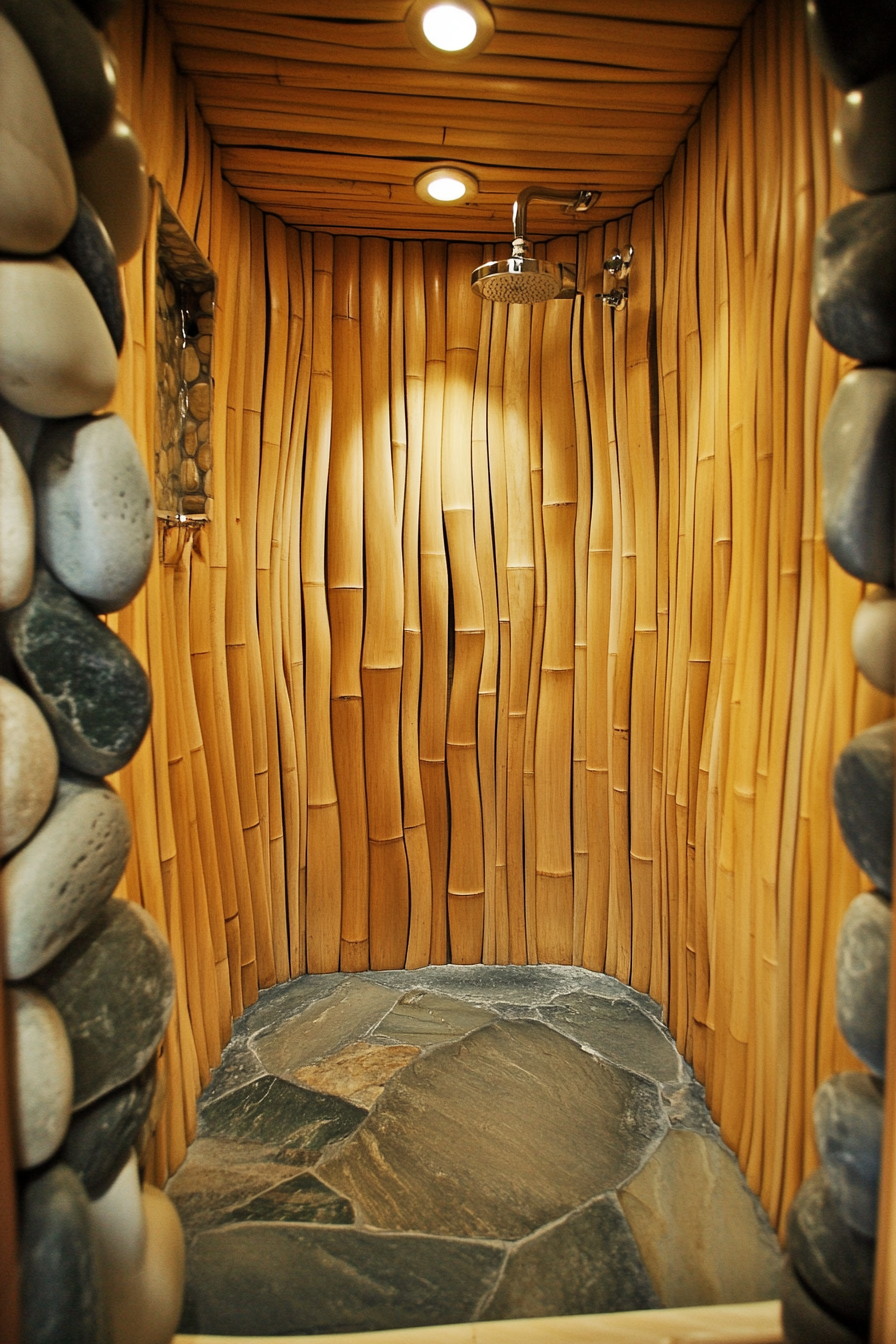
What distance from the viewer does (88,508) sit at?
90 centimetres

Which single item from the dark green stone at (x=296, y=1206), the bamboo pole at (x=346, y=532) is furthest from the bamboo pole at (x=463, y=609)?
the dark green stone at (x=296, y=1206)

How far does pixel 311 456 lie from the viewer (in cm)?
248

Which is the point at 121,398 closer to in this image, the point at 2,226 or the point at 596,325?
the point at 2,226

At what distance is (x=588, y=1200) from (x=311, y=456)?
6.74 ft

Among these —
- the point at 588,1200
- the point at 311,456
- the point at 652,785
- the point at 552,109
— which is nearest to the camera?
the point at 588,1200

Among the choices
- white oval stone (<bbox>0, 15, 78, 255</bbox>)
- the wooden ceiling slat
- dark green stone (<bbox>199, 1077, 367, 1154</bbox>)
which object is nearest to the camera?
white oval stone (<bbox>0, 15, 78, 255</bbox>)

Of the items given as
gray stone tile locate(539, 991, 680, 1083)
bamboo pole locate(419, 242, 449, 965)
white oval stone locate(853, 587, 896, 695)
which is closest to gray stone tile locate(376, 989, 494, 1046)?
gray stone tile locate(539, 991, 680, 1083)

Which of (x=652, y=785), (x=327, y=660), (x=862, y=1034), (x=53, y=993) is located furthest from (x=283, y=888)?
(x=862, y=1034)

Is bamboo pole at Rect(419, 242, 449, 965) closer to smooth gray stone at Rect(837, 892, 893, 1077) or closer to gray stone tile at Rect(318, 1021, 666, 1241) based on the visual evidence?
gray stone tile at Rect(318, 1021, 666, 1241)

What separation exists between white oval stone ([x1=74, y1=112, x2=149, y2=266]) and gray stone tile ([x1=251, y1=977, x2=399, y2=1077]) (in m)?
1.83

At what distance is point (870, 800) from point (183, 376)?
1.68 metres

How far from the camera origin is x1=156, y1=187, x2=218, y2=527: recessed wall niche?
5.54 feet

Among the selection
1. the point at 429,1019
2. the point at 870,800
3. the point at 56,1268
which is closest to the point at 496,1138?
the point at 429,1019

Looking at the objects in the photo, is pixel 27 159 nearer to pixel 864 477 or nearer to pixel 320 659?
pixel 864 477
